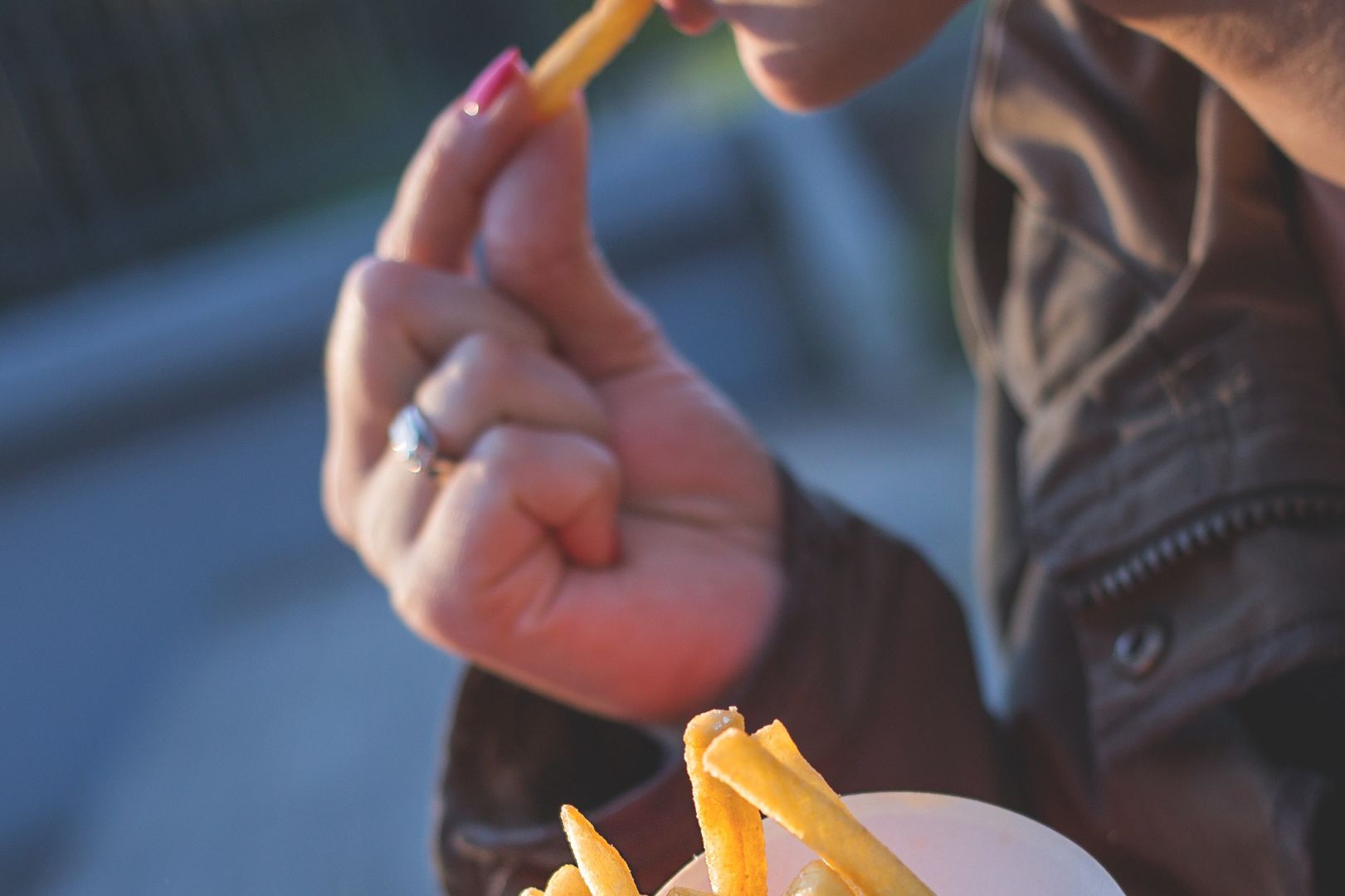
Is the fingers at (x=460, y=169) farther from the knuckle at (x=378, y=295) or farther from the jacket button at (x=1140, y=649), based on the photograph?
the jacket button at (x=1140, y=649)

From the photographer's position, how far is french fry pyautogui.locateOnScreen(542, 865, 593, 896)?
339 millimetres

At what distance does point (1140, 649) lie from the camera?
714mm

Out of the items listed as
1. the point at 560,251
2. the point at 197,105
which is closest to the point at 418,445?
the point at 560,251

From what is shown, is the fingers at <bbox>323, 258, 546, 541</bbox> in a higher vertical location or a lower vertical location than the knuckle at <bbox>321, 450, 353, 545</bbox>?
higher

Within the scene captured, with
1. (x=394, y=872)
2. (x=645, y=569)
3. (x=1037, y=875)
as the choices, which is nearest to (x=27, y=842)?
(x=394, y=872)

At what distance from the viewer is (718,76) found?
135 inches

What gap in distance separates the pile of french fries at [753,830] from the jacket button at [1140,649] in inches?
16.9

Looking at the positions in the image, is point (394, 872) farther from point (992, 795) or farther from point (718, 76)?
point (718, 76)

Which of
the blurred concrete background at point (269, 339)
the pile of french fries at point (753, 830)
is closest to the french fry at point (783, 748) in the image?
the pile of french fries at point (753, 830)

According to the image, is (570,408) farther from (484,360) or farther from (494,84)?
(494,84)

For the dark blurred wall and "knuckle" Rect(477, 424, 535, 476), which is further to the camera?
the dark blurred wall

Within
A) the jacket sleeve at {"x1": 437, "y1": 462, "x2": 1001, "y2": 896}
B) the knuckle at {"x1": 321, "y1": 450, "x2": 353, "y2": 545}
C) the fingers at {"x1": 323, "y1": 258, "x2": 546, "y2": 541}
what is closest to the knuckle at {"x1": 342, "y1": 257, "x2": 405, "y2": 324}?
the fingers at {"x1": 323, "y1": 258, "x2": 546, "y2": 541}

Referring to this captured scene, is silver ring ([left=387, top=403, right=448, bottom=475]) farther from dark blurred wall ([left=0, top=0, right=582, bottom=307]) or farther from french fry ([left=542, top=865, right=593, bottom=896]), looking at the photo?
dark blurred wall ([left=0, top=0, right=582, bottom=307])

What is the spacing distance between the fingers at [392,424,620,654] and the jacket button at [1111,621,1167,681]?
30cm
